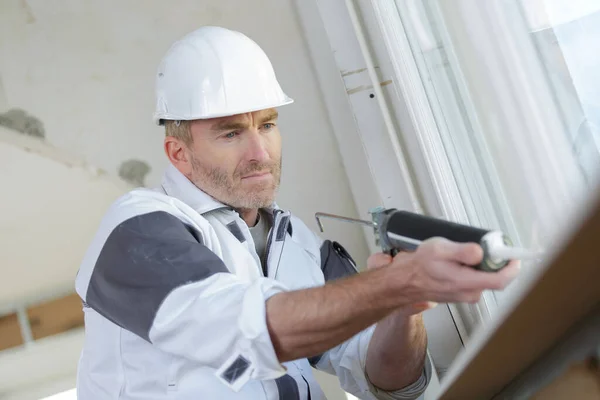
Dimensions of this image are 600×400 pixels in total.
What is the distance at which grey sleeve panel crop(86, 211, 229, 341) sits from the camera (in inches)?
42.2

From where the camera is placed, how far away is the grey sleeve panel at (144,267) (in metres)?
1.07

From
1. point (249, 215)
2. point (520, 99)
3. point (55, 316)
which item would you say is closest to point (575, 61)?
point (520, 99)

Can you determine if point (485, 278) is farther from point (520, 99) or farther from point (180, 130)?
point (180, 130)

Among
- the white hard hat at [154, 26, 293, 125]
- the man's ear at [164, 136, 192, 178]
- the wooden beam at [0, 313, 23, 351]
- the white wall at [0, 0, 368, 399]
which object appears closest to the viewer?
the white hard hat at [154, 26, 293, 125]

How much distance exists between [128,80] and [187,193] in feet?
2.75

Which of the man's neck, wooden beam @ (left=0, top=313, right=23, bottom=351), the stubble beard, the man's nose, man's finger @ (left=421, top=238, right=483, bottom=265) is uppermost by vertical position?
the man's nose

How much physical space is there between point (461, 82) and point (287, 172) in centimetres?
103

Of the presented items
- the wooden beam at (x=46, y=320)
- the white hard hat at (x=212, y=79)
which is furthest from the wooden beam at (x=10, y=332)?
the white hard hat at (x=212, y=79)

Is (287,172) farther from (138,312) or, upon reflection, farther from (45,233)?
(138,312)

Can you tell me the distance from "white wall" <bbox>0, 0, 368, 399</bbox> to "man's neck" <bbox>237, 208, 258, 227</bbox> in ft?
2.00

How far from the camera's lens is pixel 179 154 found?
163 cm

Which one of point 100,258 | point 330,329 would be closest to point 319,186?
point 100,258

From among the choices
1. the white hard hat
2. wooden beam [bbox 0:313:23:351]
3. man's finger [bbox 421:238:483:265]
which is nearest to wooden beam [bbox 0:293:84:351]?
wooden beam [bbox 0:313:23:351]

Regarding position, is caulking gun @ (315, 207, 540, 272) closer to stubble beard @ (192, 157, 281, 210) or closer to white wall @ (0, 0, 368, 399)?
stubble beard @ (192, 157, 281, 210)
